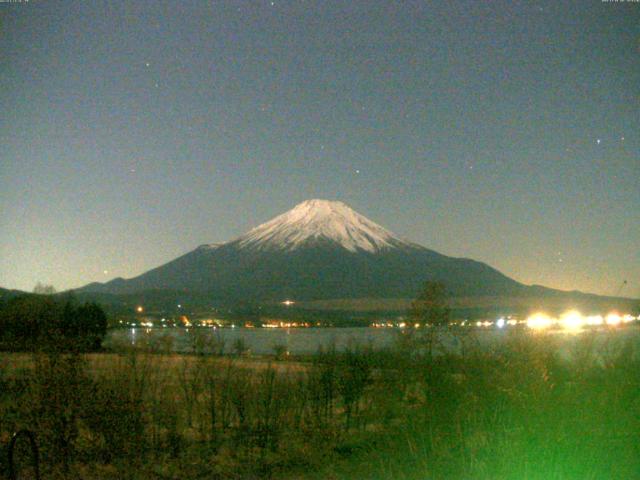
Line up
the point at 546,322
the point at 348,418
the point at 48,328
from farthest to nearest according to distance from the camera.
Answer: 1. the point at 546,322
2. the point at 348,418
3. the point at 48,328

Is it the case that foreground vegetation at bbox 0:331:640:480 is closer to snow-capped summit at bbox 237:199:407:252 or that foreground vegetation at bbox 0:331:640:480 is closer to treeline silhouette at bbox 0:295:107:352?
treeline silhouette at bbox 0:295:107:352

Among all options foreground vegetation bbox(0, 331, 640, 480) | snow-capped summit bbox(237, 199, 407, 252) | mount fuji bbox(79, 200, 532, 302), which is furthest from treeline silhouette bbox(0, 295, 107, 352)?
snow-capped summit bbox(237, 199, 407, 252)

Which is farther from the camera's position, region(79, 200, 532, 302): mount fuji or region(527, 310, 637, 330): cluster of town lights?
region(79, 200, 532, 302): mount fuji

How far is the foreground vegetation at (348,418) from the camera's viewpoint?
8164mm

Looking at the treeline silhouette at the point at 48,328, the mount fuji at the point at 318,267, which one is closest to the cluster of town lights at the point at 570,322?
the treeline silhouette at the point at 48,328

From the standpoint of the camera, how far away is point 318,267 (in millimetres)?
143500

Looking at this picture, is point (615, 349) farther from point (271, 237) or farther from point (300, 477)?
point (271, 237)

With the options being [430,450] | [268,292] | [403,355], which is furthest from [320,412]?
[268,292]

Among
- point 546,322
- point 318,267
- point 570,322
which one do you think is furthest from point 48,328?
point 318,267

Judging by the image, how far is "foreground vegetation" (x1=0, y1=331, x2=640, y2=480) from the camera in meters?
8.16

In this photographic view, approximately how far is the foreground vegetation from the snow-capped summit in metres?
138

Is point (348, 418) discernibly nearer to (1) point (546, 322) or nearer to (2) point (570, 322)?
(1) point (546, 322)

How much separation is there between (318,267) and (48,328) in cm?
13294

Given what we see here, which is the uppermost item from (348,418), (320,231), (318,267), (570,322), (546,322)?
(320,231)
